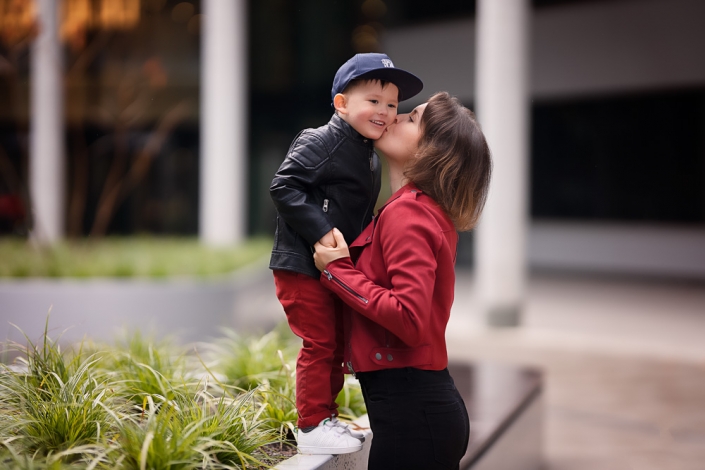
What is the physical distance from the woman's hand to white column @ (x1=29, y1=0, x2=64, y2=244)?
1088cm

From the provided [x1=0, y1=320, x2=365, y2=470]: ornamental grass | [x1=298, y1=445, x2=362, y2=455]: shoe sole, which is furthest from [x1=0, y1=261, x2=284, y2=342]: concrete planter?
[x1=298, y1=445, x2=362, y2=455]: shoe sole

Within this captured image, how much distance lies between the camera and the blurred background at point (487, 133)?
858 centimetres

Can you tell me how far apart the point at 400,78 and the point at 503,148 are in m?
6.64

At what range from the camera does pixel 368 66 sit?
81.2 inches

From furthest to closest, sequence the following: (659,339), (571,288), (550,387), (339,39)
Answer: (339,39)
(571,288)
(659,339)
(550,387)

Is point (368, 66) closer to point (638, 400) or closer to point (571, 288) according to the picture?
point (638, 400)

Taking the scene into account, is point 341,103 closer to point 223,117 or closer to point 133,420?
point 133,420

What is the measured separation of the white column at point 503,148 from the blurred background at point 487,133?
25 mm

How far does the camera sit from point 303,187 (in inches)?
83.3

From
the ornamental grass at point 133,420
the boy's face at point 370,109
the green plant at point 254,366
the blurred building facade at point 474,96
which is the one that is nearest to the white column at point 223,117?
the blurred building facade at point 474,96

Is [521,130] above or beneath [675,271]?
above

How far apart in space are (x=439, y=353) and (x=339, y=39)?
1370 cm

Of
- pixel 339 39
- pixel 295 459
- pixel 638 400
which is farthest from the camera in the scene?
pixel 339 39

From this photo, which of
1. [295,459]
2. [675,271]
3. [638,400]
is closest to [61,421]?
[295,459]
